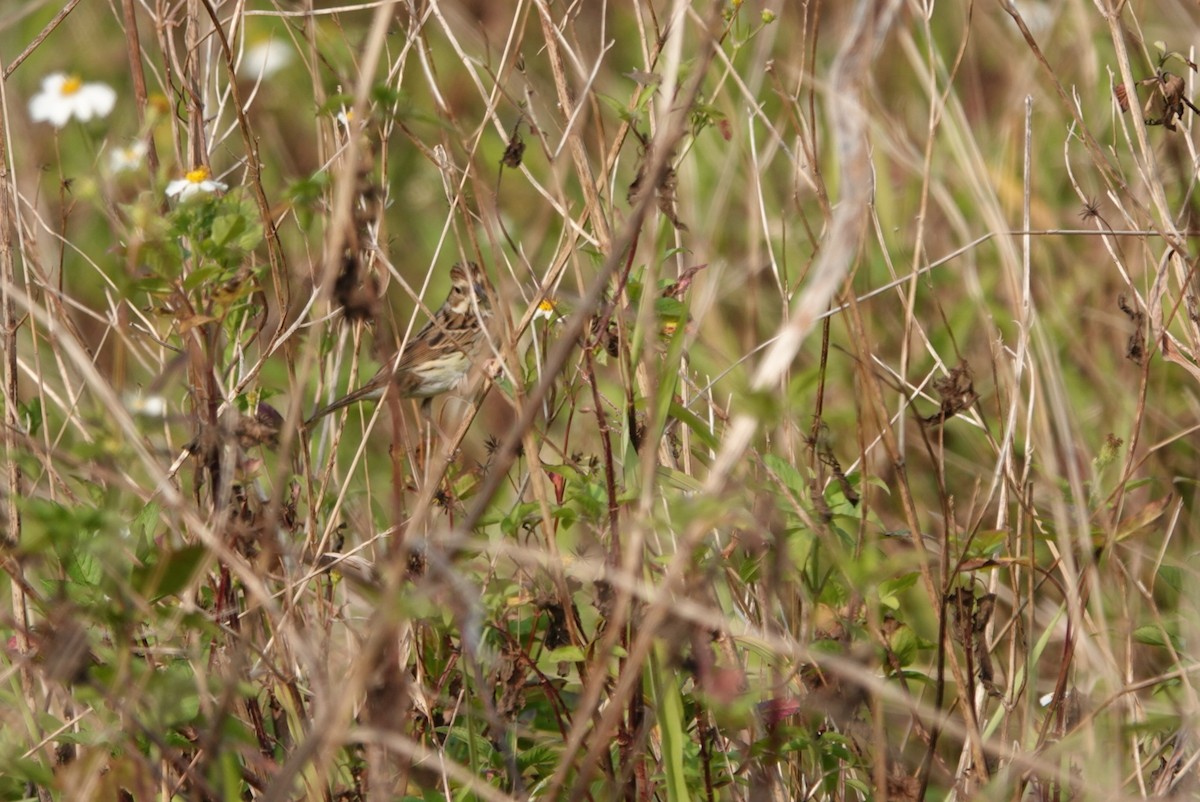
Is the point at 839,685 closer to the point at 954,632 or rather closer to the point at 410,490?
the point at 954,632

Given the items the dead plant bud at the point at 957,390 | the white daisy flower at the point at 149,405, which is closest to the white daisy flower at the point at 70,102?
the white daisy flower at the point at 149,405

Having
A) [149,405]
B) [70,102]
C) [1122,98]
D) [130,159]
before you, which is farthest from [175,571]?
[1122,98]

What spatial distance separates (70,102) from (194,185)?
0.35 m

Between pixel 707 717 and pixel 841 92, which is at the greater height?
pixel 841 92

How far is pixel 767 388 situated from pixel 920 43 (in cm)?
450

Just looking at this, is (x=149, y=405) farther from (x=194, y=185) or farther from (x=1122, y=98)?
(x=1122, y=98)

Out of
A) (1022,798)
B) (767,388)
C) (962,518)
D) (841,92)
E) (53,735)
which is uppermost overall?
(841,92)

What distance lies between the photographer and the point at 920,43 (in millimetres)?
5691

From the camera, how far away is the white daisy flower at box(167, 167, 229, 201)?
206 centimetres

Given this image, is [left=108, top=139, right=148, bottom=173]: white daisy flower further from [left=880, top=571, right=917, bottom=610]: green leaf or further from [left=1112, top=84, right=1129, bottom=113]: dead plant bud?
[left=1112, top=84, right=1129, bottom=113]: dead plant bud

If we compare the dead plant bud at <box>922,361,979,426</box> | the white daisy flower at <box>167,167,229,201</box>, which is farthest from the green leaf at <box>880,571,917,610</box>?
the white daisy flower at <box>167,167,229,201</box>

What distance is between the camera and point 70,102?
228 cm

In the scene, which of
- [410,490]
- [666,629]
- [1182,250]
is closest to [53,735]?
[410,490]

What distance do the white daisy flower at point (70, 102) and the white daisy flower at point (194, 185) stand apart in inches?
6.2
